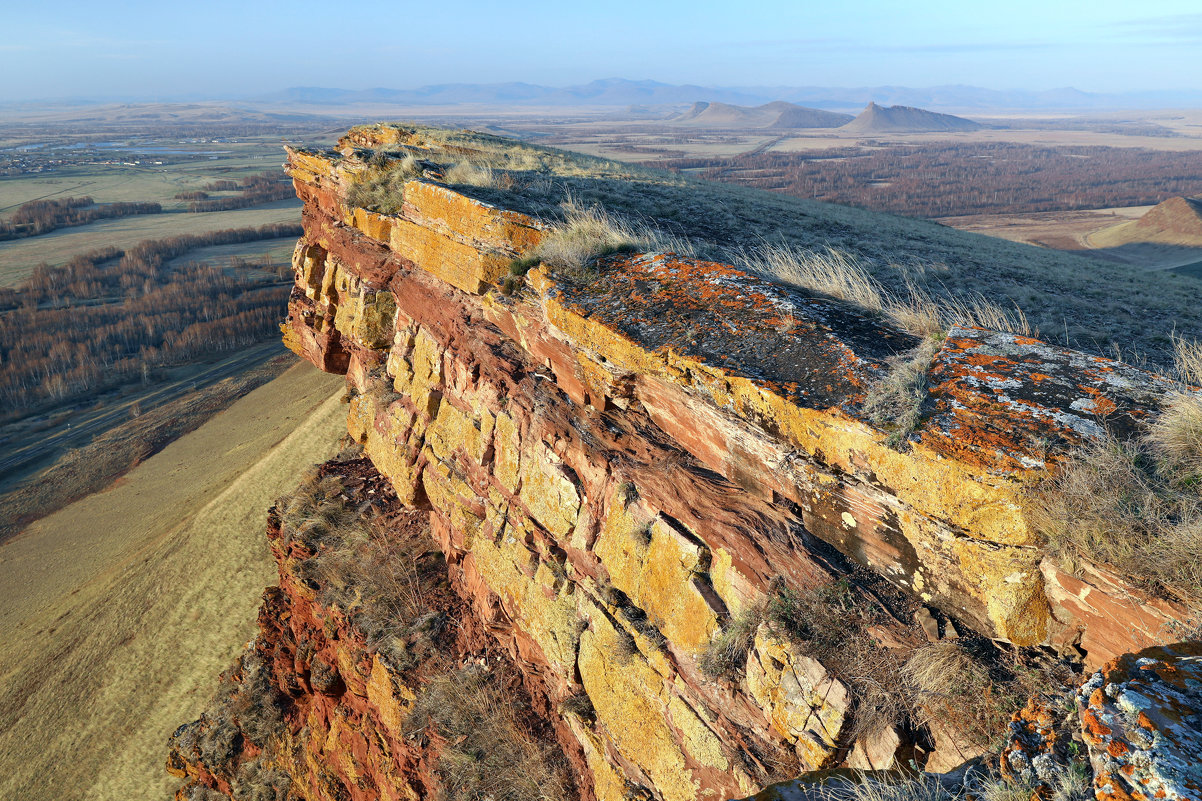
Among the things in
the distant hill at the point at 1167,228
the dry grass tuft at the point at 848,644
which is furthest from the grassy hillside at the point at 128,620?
the distant hill at the point at 1167,228

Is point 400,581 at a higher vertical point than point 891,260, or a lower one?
lower

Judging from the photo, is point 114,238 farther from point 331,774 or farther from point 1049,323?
point 1049,323

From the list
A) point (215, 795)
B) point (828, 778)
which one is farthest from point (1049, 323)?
point (215, 795)

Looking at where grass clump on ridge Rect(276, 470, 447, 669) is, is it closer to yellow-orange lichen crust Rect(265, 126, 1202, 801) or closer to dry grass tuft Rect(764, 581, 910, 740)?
yellow-orange lichen crust Rect(265, 126, 1202, 801)

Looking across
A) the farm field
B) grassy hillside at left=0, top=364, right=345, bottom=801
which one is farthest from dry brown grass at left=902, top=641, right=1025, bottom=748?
the farm field

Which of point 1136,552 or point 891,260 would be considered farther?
point 891,260

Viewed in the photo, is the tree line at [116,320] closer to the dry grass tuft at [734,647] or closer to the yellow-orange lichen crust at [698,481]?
the yellow-orange lichen crust at [698,481]

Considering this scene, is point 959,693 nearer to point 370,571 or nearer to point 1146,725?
point 1146,725
